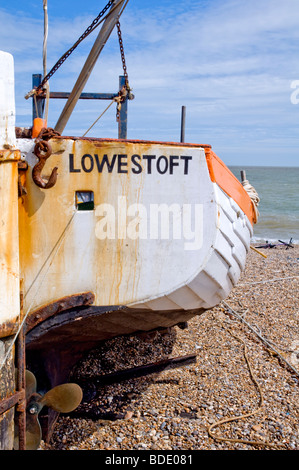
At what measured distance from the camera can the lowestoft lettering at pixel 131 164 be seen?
9.17 ft

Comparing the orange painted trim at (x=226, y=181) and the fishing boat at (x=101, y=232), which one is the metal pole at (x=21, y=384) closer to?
the fishing boat at (x=101, y=232)

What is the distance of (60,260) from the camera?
2.86 metres

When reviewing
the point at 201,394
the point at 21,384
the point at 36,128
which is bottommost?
the point at 201,394

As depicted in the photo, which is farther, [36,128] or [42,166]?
[36,128]

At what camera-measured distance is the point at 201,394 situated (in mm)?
4051

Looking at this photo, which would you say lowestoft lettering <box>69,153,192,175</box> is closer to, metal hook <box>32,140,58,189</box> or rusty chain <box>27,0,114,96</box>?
metal hook <box>32,140,58,189</box>

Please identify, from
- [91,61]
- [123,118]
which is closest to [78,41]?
[91,61]

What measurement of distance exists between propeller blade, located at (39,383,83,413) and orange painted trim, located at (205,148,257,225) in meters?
1.80

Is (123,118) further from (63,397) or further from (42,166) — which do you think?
(63,397)

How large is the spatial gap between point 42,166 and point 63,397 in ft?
5.43

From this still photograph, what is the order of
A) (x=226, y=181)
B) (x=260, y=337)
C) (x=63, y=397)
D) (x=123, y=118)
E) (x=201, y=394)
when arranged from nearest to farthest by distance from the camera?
(x=63, y=397) → (x=226, y=181) → (x=201, y=394) → (x=260, y=337) → (x=123, y=118)

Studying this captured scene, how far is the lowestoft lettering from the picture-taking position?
279 centimetres

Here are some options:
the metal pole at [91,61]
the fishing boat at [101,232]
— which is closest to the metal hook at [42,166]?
the fishing boat at [101,232]
